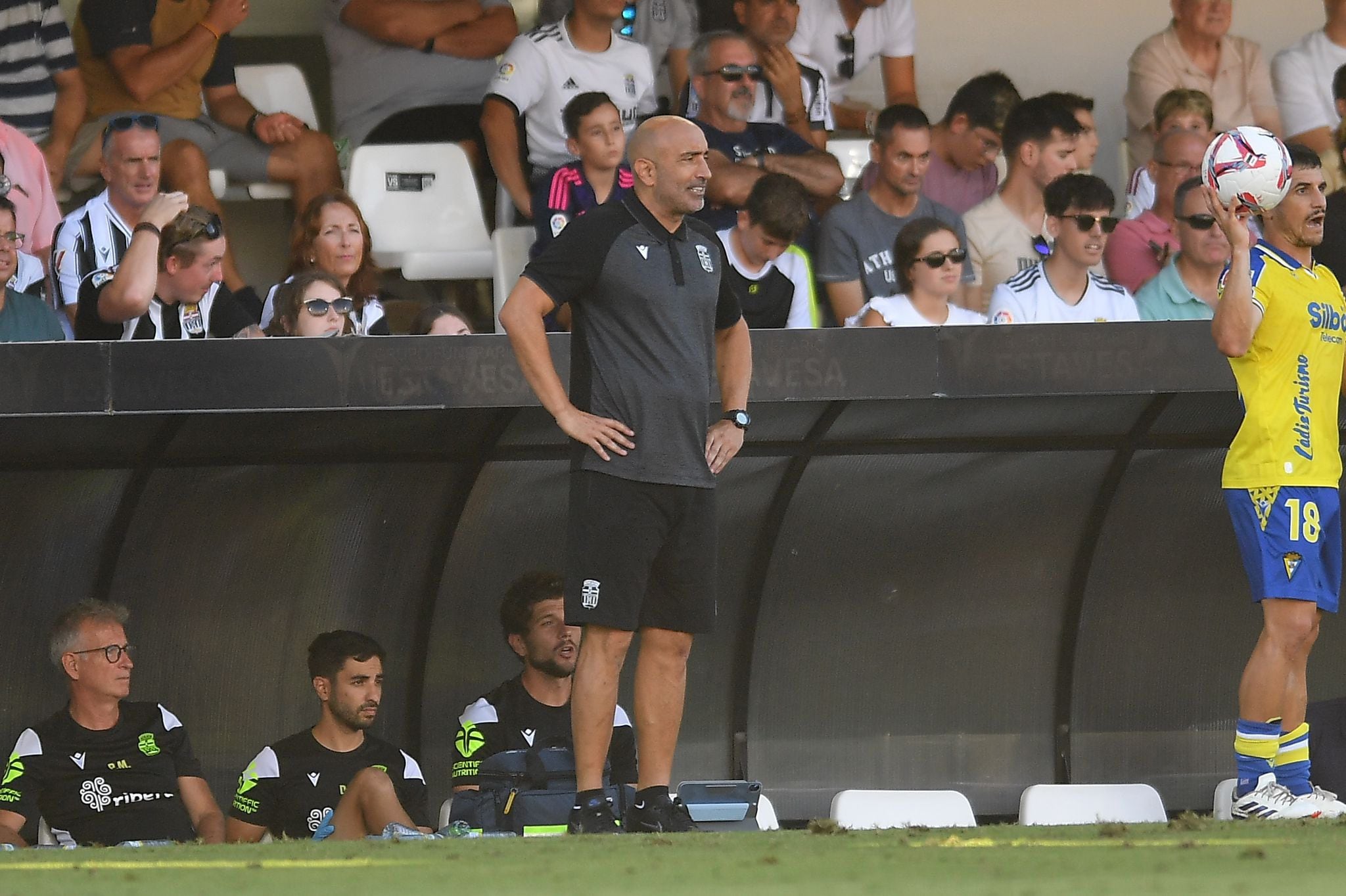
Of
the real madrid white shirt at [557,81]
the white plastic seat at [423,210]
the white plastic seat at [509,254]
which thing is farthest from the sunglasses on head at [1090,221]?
the white plastic seat at [423,210]

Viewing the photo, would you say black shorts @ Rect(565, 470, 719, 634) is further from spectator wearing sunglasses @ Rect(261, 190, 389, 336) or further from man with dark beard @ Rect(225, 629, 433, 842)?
spectator wearing sunglasses @ Rect(261, 190, 389, 336)

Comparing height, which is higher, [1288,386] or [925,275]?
[925,275]

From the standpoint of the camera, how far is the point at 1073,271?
26.0ft

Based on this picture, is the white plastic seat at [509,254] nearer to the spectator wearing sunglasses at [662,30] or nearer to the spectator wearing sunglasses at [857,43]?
the spectator wearing sunglasses at [662,30]

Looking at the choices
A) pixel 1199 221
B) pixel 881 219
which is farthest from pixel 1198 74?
Result: pixel 881 219

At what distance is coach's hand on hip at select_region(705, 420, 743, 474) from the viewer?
17.4ft

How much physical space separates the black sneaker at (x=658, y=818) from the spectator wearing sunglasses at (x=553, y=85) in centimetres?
407

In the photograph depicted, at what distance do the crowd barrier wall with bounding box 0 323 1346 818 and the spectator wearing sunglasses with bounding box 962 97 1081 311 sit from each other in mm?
948

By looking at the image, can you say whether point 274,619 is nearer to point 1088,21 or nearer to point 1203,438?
point 1203,438

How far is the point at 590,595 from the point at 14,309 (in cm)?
311

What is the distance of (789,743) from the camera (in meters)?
8.42

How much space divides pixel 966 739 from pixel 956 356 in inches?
94.5

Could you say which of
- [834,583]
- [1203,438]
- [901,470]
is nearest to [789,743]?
[834,583]

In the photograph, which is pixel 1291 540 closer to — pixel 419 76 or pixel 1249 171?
pixel 1249 171
